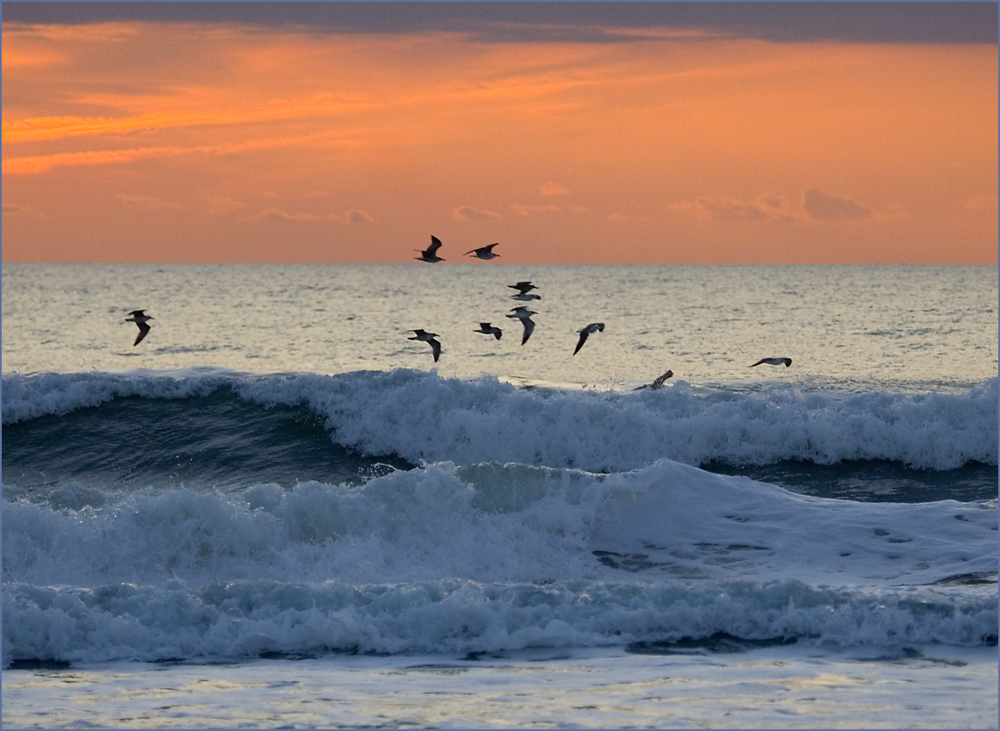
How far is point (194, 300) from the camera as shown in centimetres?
7338

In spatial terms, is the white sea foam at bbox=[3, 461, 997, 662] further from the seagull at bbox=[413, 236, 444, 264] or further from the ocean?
the seagull at bbox=[413, 236, 444, 264]

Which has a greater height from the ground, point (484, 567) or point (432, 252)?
point (432, 252)

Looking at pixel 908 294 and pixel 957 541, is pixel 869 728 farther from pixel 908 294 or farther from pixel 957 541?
pixel 908 294

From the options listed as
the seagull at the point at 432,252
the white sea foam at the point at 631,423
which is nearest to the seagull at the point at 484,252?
the seagull at the point at 432,252

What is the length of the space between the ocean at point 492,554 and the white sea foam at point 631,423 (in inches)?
2.3

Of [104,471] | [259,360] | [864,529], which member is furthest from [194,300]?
[864,529]

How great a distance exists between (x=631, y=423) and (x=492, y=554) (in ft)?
26.7

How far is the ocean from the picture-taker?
1001 centimetres

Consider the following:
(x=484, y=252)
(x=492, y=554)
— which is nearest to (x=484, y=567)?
(x=492, y=554)

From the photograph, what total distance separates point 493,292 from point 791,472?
229 feet

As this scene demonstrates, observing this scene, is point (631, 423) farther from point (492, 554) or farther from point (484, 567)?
point (484, 567)

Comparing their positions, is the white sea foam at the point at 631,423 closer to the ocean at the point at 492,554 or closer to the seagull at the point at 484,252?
the ocean at the point at 492,554

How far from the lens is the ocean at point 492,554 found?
394 inches

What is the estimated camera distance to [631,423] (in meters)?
21.9
